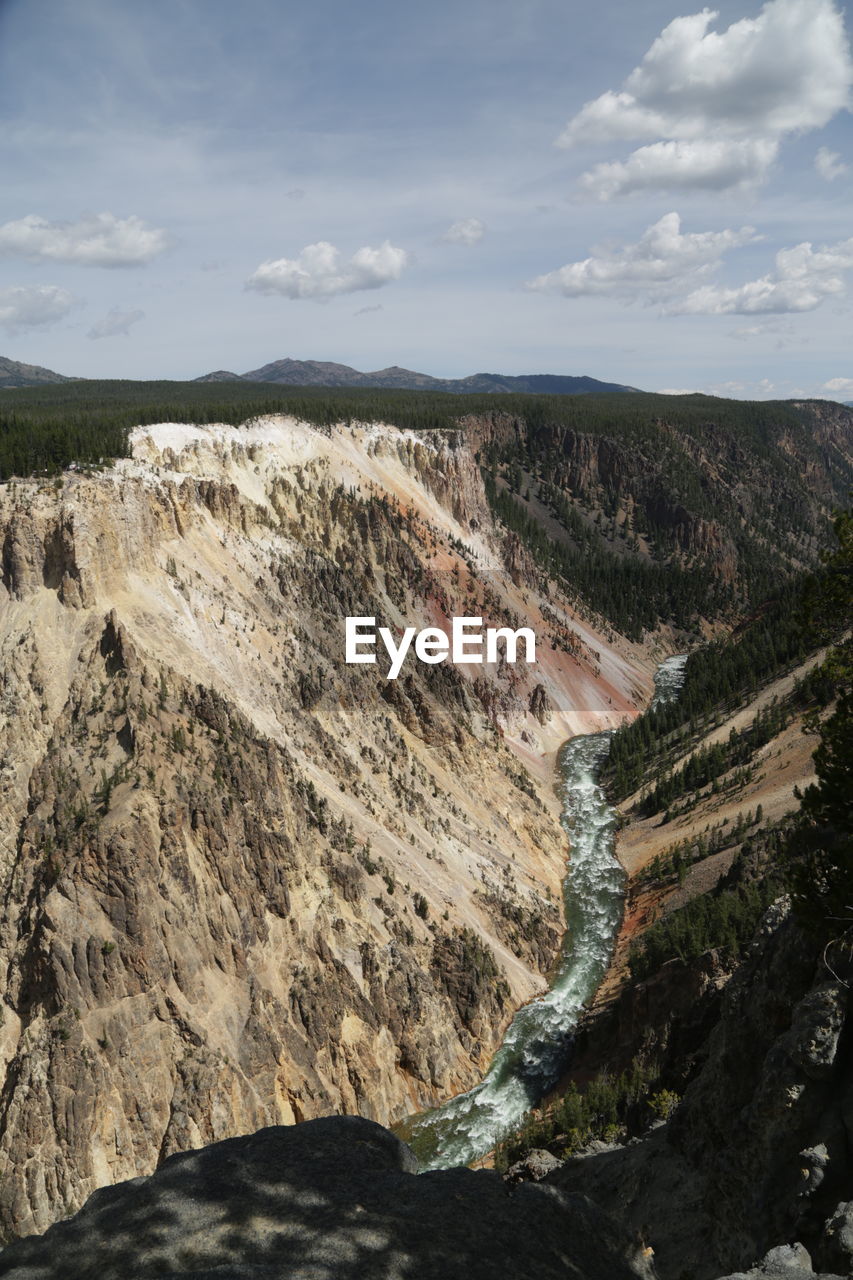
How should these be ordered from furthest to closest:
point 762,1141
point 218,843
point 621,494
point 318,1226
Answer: point 621,494
point 218,843
point 762,1141
point 318,1226

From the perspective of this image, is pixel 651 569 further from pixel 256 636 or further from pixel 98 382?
pixel 98 382

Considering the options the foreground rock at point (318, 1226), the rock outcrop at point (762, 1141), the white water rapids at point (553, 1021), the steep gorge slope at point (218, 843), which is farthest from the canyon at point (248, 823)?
the foreground rock at point (318, 1226)

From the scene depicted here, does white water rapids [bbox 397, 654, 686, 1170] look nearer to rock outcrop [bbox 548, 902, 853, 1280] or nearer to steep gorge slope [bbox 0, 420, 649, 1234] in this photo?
steep gorge slope [bbox 0, 420, 649, 1234]

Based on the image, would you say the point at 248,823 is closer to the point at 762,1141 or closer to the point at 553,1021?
the point at 553,1021

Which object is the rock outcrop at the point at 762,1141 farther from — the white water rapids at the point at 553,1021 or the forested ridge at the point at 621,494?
the forested ridge at the point at 621,494

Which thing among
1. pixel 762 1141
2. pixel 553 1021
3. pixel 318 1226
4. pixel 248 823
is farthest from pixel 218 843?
pixel 762 1141

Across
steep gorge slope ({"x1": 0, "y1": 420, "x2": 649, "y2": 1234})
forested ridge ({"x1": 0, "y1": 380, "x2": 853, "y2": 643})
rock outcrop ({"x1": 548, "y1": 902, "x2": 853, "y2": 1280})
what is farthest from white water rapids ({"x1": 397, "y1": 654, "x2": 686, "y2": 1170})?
forested ridge ({"x1": 0, "y1": 380, "x2": 853, "y2": 643})
